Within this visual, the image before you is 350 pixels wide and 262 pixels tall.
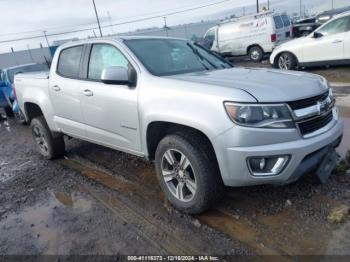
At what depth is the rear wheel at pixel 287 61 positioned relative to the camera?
36.9 ft

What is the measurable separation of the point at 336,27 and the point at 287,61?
6.00 ft

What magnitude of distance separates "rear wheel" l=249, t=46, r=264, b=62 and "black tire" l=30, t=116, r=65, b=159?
12.9m

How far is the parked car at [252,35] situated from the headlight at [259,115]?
13.8 m

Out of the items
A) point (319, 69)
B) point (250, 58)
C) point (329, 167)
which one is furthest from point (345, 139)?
point (250, 58)

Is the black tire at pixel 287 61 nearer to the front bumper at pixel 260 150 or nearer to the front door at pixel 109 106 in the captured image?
the front door at pixel 109 106

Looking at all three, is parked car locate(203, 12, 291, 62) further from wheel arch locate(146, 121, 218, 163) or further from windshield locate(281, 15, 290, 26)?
wheel arch locate(146, 121, 218, 163)

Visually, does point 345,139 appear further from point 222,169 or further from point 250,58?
point 250,58

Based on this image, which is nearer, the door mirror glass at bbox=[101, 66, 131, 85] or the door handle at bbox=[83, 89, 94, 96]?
the door mirror glass at bbox=[101, 66, 131, 85]

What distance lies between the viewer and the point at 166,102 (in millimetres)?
3244

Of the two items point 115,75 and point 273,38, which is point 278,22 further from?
point 115,75

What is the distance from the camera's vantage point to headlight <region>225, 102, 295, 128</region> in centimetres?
277

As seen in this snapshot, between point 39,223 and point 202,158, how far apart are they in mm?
2046

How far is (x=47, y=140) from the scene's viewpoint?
5.53 metres

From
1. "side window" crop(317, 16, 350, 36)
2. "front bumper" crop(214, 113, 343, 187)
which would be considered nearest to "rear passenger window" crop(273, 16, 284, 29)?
"side window" crop(317, 16, 350, 36)
